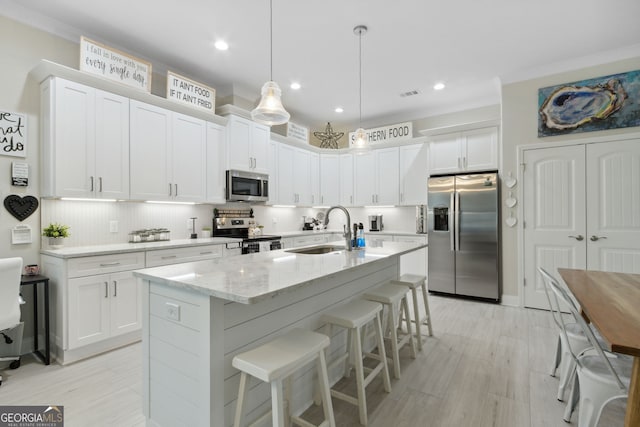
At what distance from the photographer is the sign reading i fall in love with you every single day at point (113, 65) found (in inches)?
112

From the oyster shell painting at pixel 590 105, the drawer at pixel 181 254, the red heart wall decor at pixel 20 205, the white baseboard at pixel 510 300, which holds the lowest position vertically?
the white baseboard at pixel 510 300

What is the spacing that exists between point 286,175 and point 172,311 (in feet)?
13.0

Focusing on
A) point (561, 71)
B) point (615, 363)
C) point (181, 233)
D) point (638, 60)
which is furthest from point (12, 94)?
point (638, 60)

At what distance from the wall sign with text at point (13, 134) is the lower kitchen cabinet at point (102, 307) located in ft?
4.21

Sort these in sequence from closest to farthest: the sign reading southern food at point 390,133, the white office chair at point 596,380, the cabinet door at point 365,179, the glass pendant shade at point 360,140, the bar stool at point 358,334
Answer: the white office chair at point 596,380, the bar stool at point 358,334, the glass pendant shade at point 360,140, the sign reading southern food at point 390,133, the cabinet door at point 365,179

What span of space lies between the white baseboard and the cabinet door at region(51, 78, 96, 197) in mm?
5107

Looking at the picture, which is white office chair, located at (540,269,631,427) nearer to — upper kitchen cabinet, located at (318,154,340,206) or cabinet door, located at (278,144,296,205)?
cabinet door, located at (278,144,296,205)

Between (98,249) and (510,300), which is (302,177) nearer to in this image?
(98,249)

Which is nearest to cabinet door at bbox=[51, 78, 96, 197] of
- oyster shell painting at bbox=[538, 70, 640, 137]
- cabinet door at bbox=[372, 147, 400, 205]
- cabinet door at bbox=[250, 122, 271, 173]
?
cabinet door at bbox=[250, 122, 271, 173]

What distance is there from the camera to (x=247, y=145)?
4.43m

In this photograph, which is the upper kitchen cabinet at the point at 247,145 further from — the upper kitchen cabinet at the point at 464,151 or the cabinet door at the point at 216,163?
the upper kitchen cabinet at the point at 464,151

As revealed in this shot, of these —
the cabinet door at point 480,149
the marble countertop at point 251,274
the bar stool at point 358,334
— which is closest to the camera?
the marble countertop at point 251,274

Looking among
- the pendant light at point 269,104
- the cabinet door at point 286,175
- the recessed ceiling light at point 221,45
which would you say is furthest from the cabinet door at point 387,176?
the pendant light at point 269,104

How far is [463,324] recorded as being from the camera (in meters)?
3.51
